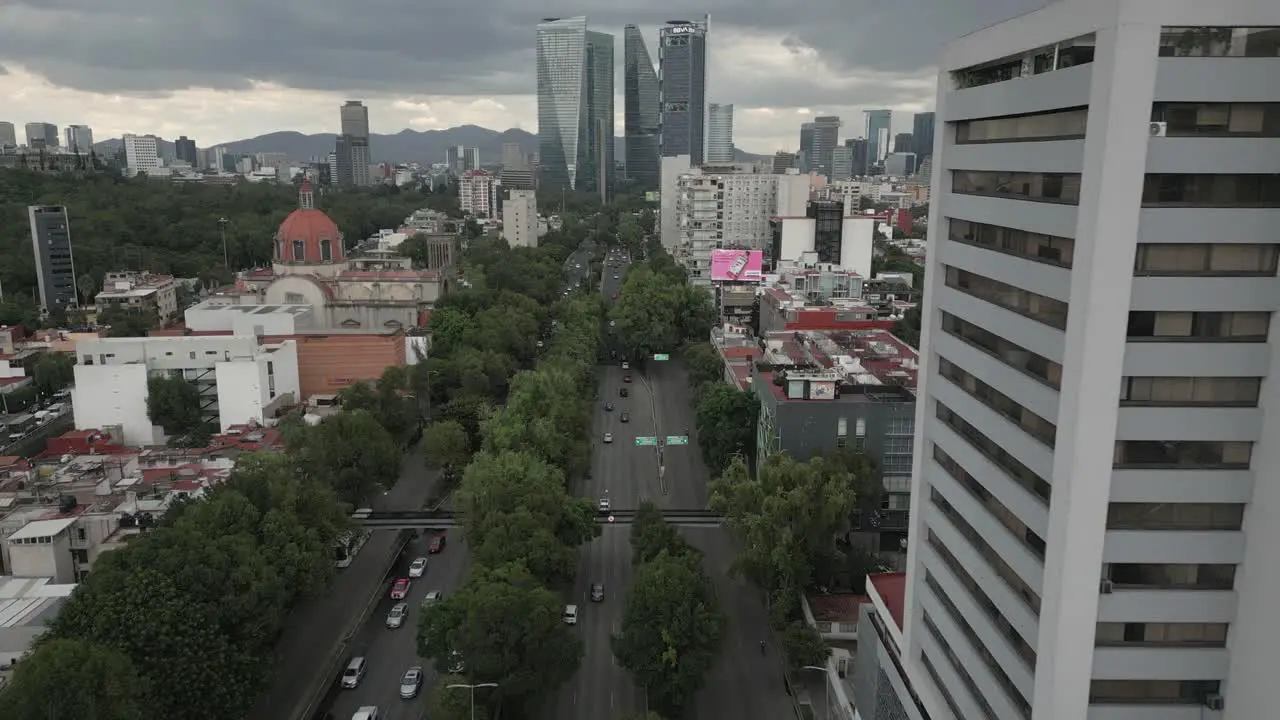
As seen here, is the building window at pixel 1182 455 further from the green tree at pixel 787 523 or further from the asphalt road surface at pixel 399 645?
the asphalt road surface at pixel 399 645

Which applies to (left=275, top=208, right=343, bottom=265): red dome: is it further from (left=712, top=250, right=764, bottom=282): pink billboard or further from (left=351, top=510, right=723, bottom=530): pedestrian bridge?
(left=351, top=510, right=723, bottom=530): pedestrian bridge

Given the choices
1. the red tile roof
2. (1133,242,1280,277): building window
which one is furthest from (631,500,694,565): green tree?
(1133,242,1280,277): building window

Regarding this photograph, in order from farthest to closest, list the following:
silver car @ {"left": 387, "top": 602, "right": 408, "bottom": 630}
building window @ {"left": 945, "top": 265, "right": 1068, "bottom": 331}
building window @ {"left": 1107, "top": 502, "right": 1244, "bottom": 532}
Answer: silver car @ {"left": 387, "top": 602, "right": 408, "bottom": 630}
building window @ {"left": 945, "top": 265, "right": 1068, "bottom": 331}
building window @ {"left": 1107, "top": 502, "right": 1244, "bottom": 532}

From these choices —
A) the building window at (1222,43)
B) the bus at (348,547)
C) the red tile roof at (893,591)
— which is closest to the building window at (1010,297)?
the building window at (1222,43)

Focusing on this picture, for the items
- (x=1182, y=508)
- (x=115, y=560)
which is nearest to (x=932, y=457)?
(x=1182, y=508)

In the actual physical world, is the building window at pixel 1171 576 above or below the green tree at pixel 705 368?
above

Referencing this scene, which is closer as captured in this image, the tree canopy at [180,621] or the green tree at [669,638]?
the tree canopy at [180,621]
